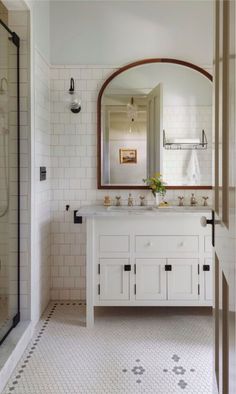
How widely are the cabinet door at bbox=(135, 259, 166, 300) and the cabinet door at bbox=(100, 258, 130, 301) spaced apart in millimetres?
99

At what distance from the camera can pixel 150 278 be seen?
294 centimetres

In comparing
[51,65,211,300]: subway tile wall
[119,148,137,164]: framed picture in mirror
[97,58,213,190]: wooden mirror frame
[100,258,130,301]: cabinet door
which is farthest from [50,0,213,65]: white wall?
[100,258,130,301]: cabinet door

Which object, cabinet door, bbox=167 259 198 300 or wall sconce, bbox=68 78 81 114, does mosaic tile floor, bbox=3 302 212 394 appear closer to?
cabinet door, bbox=167 259 198 300

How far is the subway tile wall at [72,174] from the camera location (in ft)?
11.2

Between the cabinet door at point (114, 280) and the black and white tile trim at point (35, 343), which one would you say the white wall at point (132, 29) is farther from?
the black and white tile trim at point (35, 343)

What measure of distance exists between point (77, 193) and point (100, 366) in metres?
1.64

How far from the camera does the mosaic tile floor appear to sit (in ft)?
6.89

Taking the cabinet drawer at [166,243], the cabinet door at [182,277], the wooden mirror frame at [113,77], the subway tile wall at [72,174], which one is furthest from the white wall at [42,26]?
the cabinet door at [182,277]

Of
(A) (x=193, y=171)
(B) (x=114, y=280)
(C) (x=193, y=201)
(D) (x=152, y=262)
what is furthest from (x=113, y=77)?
(B) (x=114, y=280)

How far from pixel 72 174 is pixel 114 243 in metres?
0.90

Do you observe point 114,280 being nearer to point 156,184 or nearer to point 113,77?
point 156,184

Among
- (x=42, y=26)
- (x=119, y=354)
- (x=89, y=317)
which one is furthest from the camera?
(x=42, y=26)

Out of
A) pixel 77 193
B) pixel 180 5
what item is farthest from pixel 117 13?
pixel 77 193

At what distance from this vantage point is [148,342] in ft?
8.64
